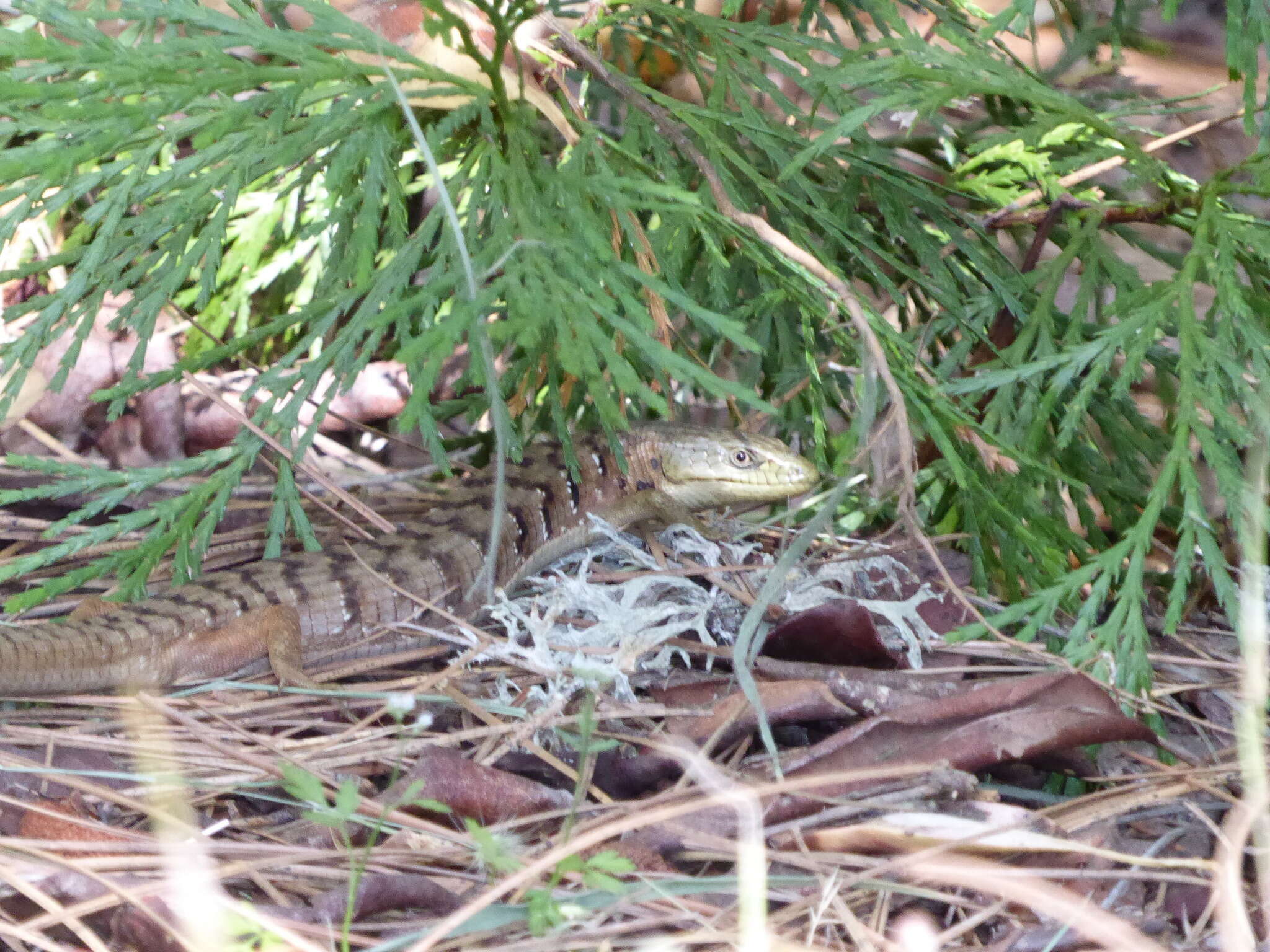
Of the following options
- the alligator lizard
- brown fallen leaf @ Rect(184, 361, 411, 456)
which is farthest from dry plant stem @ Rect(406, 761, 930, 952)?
brown fallen leaf @ Rect(184, 361, 411, 456)

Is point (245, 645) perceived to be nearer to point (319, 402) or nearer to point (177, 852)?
point (177, 852)

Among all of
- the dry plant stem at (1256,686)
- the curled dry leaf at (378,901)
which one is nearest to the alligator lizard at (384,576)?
the curled dry leaf at (378,901)

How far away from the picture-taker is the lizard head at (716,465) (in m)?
3.75

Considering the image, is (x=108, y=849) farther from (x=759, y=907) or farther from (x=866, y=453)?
(x=866, y=453)

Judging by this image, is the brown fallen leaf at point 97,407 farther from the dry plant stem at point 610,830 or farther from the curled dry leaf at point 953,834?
the curled dry leaf at point 953,834

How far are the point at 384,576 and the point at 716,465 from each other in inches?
48.0

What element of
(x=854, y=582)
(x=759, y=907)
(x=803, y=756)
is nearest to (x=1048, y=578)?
(x=854, y=582)

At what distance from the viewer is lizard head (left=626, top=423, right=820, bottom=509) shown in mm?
3752

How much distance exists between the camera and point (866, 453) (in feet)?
8.06

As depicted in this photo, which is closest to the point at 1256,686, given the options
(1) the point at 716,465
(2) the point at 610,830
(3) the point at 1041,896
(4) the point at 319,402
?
(3) the point at 1041,896

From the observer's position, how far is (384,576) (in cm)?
342

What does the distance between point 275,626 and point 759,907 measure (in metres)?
1.98

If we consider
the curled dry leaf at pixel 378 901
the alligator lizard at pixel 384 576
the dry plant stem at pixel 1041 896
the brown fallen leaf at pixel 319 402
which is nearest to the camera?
the dry plant stem at pixel 1041 896

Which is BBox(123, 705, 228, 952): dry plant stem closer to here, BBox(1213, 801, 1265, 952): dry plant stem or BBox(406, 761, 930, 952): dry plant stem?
BBox(406, 761, 930, 952): dry plant stem
